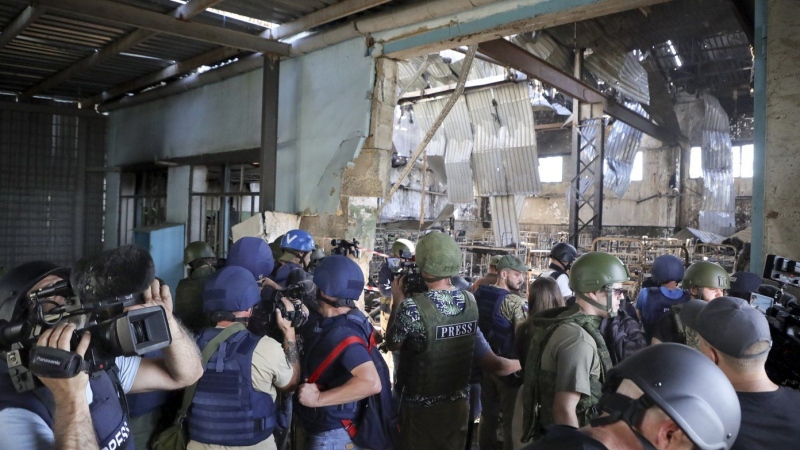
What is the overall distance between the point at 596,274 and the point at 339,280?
4.70 feet

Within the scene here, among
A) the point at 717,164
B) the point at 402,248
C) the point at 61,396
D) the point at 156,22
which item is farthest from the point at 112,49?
the point at 717,164

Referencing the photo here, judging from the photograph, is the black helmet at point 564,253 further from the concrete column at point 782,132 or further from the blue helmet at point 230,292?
the blue helmet at point 230,292

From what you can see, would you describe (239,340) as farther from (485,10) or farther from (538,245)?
(538,245)

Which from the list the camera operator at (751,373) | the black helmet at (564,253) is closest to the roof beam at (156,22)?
the black helmet at (564,253)

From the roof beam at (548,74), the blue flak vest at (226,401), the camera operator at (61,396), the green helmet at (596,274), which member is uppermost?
the roof beam at (548,74)

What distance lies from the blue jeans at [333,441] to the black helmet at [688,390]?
5.30ft

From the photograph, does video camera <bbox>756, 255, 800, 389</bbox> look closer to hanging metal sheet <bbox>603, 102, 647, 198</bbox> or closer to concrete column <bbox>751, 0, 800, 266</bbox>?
concrete column <bbox>751, 0, 800, 266</bbox>

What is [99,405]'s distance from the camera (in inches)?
67.2

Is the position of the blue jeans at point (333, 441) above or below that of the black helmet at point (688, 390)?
below

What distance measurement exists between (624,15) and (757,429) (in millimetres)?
9523

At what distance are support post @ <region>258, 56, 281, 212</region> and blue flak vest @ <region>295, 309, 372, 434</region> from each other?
14.4 feet

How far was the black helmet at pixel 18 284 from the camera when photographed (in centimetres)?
157

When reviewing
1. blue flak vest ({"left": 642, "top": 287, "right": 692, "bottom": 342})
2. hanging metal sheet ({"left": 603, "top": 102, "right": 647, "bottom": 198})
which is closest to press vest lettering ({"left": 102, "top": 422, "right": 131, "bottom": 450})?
blue flak vest ({"left": 642, "top": 287, "right": 692, "bottom": 342})

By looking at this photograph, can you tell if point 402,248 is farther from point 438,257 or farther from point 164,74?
point 164,74
